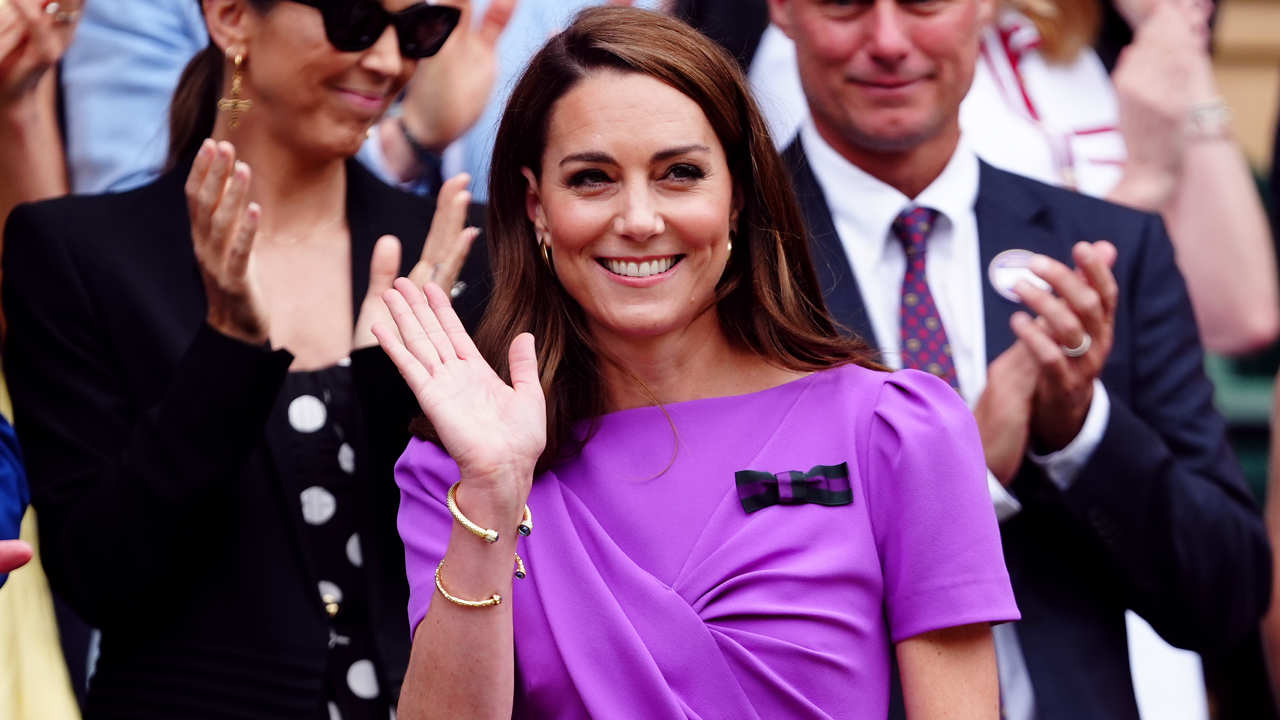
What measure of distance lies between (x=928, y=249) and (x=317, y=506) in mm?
1239

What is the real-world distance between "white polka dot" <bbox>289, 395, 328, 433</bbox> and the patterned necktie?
104cm

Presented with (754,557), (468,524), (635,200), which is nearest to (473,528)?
(468,524)

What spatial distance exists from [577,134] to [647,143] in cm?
12

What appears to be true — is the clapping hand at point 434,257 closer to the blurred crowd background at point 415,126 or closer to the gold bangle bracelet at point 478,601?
the blurred crowd background at point 415,126

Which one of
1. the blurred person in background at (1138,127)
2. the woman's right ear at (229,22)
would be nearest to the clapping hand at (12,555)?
the woman's right ear at (229,22)

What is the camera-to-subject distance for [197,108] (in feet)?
11.8

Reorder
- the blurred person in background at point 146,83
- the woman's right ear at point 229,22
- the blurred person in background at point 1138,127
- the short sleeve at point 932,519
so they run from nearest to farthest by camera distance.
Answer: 1. the short sleeve at point 932,519
2. the woman's right ear at point 229,22
3. the blurred person in background at point 146,83
4. the blurred person in background at point 1138,127

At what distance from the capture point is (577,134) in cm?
280

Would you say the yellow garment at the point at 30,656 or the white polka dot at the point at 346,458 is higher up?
the white polka dot at the point at 346,458

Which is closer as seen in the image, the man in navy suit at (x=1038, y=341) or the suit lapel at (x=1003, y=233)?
the man in navy suit at (x=1038, y=341)

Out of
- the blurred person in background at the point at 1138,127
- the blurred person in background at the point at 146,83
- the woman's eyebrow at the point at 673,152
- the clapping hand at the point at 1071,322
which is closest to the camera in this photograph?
the woman's eyebrow at the point at 673,152

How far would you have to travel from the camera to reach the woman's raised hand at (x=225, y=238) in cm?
312

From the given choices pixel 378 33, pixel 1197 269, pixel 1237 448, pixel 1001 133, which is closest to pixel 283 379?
pixel 378 33

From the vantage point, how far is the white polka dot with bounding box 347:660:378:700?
3213 mm
